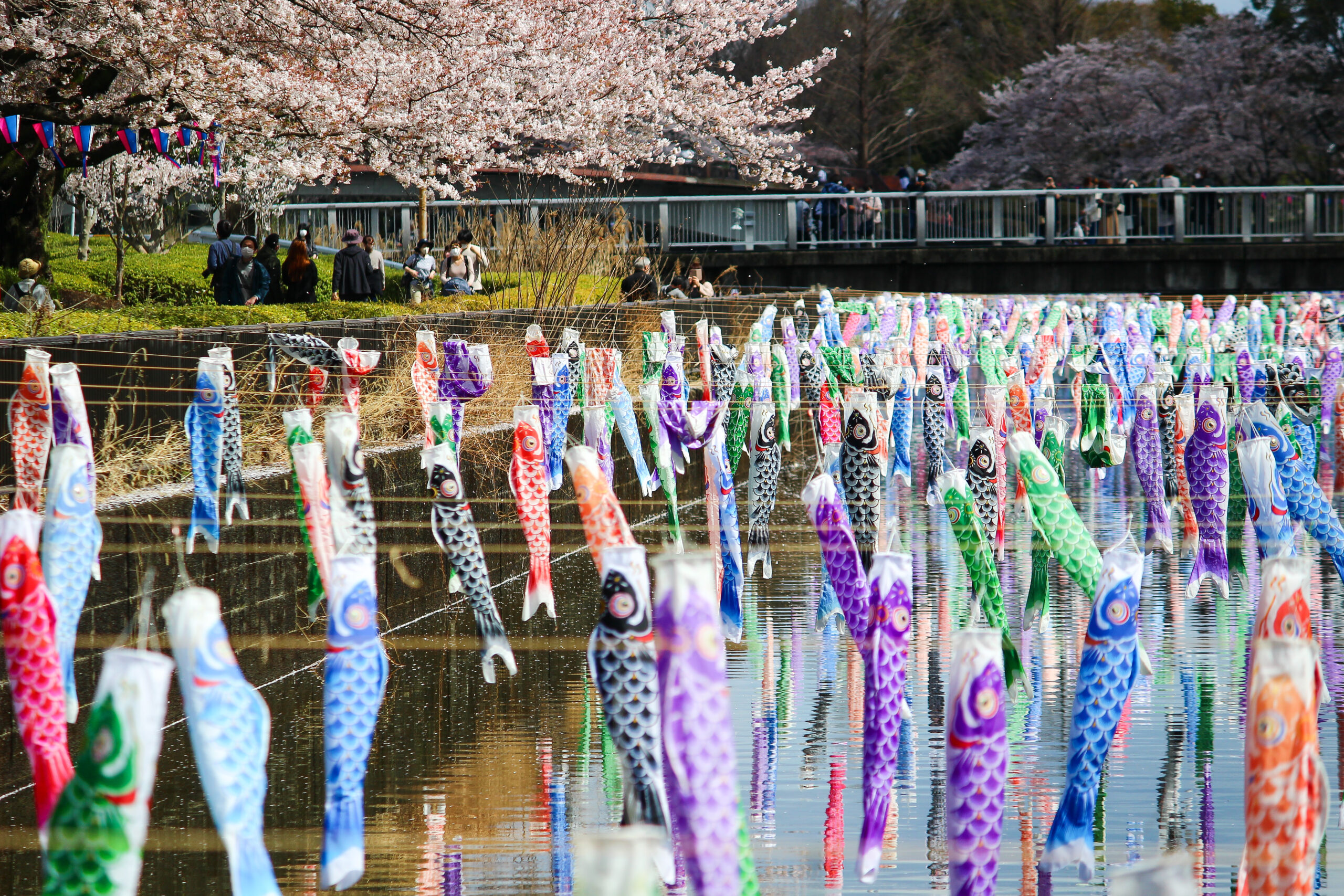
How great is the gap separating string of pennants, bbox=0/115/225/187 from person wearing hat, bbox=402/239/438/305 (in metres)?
2.57

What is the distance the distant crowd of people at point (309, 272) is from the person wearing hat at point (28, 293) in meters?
2.04

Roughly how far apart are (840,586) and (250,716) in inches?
74.9

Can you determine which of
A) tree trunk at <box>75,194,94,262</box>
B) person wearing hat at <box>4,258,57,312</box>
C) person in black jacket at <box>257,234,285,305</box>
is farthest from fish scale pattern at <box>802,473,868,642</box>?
tree trunk at <box>75,194,94,262</box>

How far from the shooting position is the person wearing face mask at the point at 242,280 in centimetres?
1703

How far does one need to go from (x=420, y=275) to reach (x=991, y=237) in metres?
13.8

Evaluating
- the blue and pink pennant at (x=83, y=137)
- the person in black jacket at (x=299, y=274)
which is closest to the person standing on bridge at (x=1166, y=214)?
the person in black jacket at (x=299, y=274)

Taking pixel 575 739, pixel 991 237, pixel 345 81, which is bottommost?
pixel 575 739

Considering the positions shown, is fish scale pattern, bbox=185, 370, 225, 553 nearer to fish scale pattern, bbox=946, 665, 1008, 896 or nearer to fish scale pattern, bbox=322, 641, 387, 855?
fish scale pattern, bbox=322, 641, 387, 855

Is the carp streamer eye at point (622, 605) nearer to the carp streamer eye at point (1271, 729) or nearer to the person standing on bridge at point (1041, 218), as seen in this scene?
the carp streamer eye at point (1271, 729)

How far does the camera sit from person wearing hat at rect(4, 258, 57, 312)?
10704 millimetres

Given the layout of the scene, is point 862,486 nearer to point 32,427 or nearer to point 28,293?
point 32,427

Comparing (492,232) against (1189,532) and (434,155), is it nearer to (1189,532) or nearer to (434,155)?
(434,155)

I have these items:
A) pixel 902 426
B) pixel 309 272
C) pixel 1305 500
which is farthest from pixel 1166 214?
pixel 1305 500

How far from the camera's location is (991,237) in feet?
92.1
